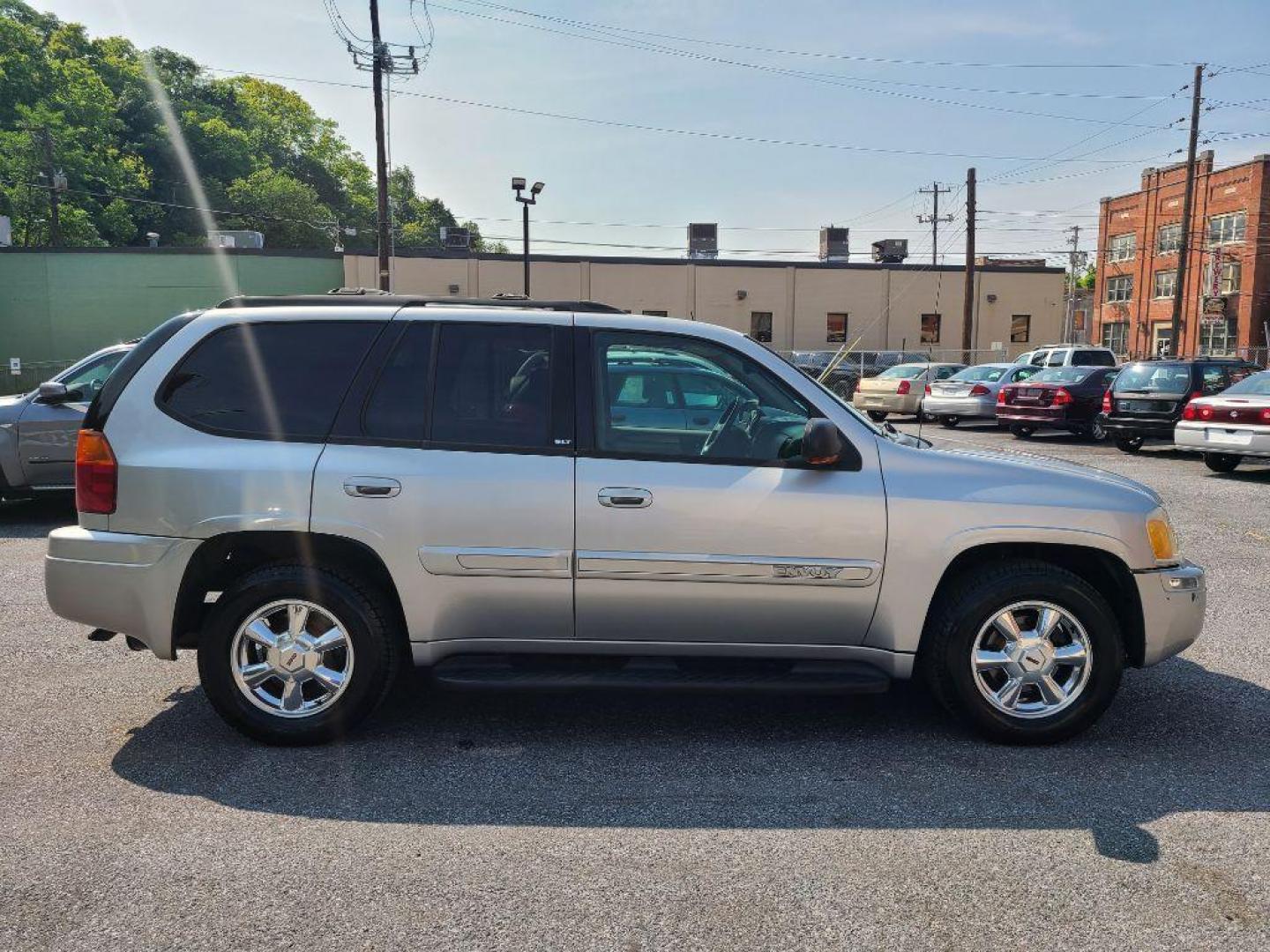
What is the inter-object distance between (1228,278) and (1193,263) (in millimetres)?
2809

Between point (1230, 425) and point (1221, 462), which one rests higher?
point (1230, 425)

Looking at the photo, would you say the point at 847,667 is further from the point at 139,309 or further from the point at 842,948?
the point at 139,309

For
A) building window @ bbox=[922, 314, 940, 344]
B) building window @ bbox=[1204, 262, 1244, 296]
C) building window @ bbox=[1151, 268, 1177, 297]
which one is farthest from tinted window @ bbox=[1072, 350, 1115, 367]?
building window @ bbox=[1151, 268, 1177, 297]

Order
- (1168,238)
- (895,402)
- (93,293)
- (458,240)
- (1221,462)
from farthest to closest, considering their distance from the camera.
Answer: (1168,238)
(458,240)
(93,293)
(895,402)
(1221,462)

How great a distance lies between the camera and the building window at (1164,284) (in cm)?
5231

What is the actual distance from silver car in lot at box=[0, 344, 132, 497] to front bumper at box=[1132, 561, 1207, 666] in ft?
29.8

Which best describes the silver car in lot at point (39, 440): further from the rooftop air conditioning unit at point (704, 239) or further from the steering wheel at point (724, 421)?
the rooftop air conditioning unit at point (704, 239)

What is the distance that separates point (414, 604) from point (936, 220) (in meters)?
70.8

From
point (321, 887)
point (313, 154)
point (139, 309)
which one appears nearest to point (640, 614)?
point (321, 887)

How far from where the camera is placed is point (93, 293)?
3922 centimetres

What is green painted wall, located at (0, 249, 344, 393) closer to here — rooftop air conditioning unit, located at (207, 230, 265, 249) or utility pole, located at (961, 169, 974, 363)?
rooftop air conditioning unit, located at (207, 230, 265, 249)

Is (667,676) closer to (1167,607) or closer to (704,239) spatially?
(1167,607)

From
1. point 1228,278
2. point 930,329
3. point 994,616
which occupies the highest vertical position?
point 1228,278

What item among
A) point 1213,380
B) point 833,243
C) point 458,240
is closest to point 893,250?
point 833,243
